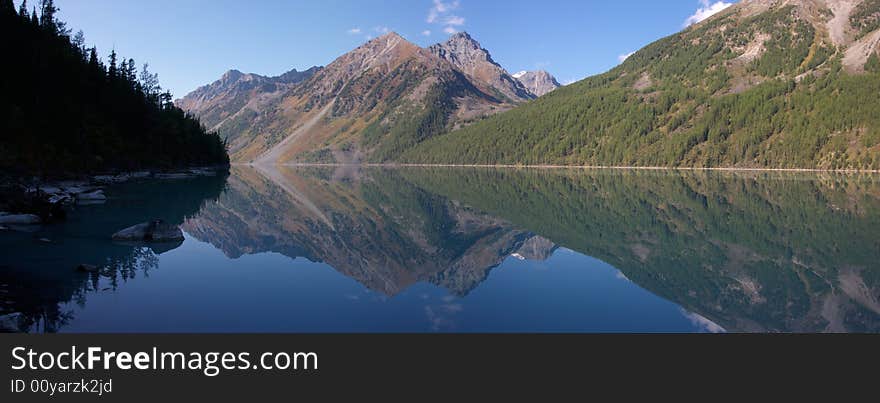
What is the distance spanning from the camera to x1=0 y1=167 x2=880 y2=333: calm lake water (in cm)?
1427

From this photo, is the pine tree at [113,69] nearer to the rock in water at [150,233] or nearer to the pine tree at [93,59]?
the pine tree at [93,59]

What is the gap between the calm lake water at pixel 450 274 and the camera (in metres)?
14.3

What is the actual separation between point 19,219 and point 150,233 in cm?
904

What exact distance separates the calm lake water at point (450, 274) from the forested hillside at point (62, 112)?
24.9 meters

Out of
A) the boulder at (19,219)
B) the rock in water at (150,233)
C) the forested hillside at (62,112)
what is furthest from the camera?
the forested hillside at (62,112)

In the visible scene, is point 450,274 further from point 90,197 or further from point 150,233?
point 90,197

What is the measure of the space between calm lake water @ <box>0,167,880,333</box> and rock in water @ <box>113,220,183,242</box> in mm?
1096

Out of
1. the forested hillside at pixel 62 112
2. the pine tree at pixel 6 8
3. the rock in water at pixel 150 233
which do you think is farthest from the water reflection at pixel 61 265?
the pine tree at pixel 6 8

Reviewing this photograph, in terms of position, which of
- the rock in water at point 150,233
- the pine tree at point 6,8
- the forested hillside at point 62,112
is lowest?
the rock in water at point 150,233

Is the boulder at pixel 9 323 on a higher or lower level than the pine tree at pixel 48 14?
lower

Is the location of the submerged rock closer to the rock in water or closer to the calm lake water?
the calm lake water

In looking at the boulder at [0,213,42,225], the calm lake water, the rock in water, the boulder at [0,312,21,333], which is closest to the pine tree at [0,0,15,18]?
the calm lake water

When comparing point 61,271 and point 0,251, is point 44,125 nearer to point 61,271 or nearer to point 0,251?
point 0,251
